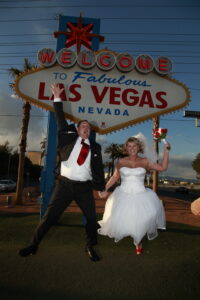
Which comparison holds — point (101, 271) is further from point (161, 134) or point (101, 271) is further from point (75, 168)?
point (161, 134)

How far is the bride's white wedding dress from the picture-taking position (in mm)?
3764

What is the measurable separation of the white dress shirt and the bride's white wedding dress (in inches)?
26.6

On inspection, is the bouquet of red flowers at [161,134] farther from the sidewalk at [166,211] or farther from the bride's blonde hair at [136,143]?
the sidewalk at [166,211]

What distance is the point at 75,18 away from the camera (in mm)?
7367

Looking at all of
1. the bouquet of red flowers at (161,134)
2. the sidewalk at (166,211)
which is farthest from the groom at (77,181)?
the sidewalk at (166,211)

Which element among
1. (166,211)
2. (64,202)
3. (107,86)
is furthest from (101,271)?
(166,211)

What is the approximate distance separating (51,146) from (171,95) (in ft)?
11.8

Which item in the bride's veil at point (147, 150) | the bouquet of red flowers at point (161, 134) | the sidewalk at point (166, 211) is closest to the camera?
the bouquet of red flowers at point (161, 134)

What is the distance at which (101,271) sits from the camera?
134 inches

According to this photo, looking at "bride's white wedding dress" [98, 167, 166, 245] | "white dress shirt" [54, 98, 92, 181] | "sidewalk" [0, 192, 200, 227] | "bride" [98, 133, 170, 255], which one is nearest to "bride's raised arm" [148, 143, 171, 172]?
"bride" [98, 133, 170, 255]

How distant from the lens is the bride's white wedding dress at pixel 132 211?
12.3ft

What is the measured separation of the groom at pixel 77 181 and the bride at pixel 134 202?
0.35m

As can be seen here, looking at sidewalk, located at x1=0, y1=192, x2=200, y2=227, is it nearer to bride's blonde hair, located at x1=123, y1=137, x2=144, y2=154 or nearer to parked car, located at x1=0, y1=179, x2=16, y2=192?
bride's blonde hair, located at x1=123, y1=137, x2=144, y2=154

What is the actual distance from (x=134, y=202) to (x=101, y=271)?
3.71ft
